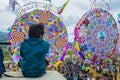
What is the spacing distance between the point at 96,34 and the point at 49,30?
8.65ft

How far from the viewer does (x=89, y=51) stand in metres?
14.3

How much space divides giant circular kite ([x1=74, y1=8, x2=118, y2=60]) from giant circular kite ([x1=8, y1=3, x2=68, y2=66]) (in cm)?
168

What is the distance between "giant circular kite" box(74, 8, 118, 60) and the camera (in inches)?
558

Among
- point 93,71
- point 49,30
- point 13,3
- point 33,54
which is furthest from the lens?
point 93,71

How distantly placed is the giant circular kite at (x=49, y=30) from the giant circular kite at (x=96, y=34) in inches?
66.3

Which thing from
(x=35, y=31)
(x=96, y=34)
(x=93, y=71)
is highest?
(x=35, y=31)

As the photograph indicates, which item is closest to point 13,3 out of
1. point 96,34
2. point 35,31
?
point 96,34

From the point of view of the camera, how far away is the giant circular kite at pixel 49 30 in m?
12.1

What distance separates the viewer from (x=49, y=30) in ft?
40.4

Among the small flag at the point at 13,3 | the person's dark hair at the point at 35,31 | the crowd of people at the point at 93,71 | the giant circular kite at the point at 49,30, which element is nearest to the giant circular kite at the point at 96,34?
the crowd of people at the point at 93,71

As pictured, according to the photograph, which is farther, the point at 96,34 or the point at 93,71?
the point at 93,71

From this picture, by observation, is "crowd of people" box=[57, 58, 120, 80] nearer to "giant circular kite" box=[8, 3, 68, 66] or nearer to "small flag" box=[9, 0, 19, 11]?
"giant circular kite" box=[8, 3, 68, 66]

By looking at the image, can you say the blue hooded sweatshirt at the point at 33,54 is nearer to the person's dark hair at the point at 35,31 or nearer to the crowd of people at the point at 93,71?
the person's dark hair at the point at 35,31

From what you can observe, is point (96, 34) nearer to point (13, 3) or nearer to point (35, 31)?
point (13, 3)
